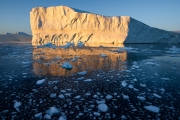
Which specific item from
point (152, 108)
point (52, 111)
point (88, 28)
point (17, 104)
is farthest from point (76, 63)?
point (88, 28)

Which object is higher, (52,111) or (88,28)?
(88,28)

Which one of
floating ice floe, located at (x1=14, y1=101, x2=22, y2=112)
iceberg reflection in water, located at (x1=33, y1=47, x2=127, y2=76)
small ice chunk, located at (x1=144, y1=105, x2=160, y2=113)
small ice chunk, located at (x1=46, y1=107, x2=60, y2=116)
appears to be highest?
iceberg reflection in water, located at (x1=33, y1=47, x2=127, y2=76)

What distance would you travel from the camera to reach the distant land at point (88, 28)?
22.6 metres

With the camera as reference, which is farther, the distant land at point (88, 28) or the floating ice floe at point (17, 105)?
the distant land at point (88, 28)

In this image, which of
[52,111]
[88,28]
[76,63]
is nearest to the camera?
[52,111]

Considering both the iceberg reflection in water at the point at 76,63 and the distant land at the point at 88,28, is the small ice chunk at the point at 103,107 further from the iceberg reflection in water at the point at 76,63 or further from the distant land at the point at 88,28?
the distant land at the point at 88,28

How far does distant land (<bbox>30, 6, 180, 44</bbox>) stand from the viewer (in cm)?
2264

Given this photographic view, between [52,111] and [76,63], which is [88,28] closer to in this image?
[76,63]

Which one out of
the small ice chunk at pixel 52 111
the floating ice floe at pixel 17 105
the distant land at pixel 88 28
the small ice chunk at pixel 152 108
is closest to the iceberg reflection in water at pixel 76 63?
the floating ice floe at pixel 17 105

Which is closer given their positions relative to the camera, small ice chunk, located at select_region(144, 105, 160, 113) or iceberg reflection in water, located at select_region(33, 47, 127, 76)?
small ice chunk, located at select_region(144, 105, 160, 113)

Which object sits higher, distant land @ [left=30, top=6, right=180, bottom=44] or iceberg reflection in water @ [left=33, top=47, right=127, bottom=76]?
distant land @ [left=30, top=6, right=180, bottom=44]

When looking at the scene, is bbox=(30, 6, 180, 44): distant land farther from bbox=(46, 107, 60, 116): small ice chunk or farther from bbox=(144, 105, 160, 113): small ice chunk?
bbox=(46, 107, 60, 116): small ice chunk

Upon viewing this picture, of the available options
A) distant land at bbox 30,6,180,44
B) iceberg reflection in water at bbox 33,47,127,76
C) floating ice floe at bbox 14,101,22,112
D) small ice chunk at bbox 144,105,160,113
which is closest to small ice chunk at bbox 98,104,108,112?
small ice chunk at bbox 144,105,160,113

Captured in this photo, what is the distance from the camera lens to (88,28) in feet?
80.3
